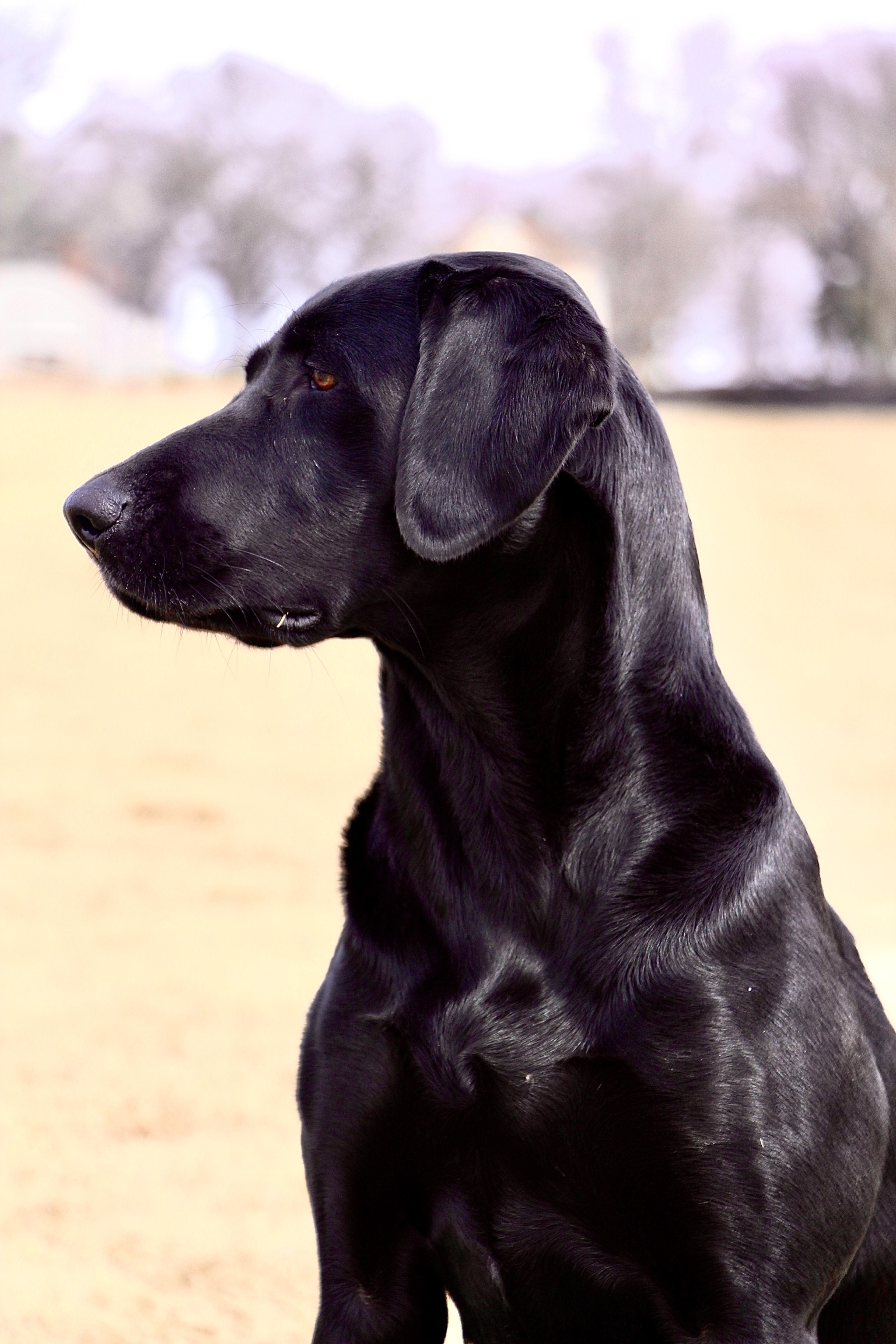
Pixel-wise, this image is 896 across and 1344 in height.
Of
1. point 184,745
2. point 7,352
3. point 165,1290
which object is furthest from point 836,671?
point 7,352

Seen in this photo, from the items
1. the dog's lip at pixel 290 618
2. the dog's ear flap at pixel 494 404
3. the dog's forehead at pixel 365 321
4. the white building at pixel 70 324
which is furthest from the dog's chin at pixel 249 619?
the white building at pixel 70 324

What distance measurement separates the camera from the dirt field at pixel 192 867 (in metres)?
3.67

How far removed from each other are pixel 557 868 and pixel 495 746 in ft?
0.64

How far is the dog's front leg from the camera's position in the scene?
2098 mm

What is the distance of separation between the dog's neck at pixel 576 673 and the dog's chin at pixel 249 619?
0.41 ft

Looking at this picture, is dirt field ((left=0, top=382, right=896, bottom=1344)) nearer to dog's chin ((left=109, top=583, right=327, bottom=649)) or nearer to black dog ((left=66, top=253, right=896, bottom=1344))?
dog's chin ((left=109, top=583, right=327, bottom=649))

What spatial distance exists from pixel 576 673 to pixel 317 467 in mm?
452

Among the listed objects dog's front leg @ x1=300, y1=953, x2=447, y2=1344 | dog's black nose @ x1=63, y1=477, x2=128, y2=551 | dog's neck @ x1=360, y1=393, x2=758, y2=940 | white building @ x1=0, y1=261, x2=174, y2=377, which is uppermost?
dog's black nose @ x1=63, y1=477, x2=128, y2=551

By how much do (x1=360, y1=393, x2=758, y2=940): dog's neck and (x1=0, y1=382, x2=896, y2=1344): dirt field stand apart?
44 centimetres

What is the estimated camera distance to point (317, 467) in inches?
85.6

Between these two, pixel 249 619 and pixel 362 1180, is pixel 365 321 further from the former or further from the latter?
pixel 362 1180

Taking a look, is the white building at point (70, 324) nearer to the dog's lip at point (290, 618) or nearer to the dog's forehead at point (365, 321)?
the dog's forehead at point (365, 321)

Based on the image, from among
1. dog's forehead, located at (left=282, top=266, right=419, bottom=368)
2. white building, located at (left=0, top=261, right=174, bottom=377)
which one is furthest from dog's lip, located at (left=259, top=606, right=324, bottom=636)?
white building, located at (left=0, top=261, right=174, bottom=377)

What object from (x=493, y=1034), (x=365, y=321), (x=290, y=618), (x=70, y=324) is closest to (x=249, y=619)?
(x=290, y=618)
